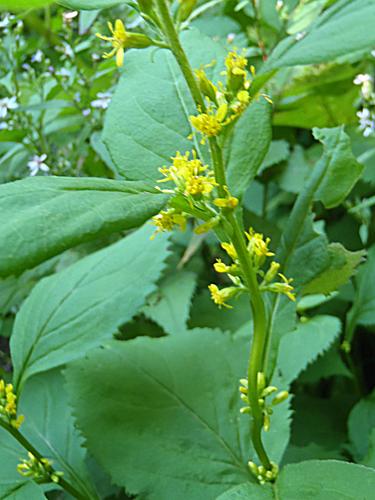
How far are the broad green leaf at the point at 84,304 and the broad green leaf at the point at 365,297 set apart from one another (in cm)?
41

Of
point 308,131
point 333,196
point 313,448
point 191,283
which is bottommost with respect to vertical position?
point 313,448

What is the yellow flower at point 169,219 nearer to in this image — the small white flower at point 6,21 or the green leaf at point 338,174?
the green leaf at point 338,174

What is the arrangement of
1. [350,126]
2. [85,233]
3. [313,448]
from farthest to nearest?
[350,126] < [313,448] < [85,233]

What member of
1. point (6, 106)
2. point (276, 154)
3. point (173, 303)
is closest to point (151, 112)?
point (173, 303)

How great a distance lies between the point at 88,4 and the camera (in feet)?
1.68

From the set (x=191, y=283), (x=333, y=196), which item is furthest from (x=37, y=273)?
(x=333, y=196)

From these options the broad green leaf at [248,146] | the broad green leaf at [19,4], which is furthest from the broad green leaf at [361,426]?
the broad green leaf at [19,4]

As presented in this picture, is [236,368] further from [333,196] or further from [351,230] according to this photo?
[351,230]

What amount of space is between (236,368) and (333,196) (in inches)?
9.4

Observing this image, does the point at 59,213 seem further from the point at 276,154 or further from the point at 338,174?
the point at 276,154

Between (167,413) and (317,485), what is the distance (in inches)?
9.5

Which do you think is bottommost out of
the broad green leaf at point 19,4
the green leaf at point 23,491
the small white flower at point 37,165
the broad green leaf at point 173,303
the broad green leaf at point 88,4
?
the broad green leaf at point 173,303

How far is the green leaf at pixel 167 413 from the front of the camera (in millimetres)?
697

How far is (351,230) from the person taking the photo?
127cm
